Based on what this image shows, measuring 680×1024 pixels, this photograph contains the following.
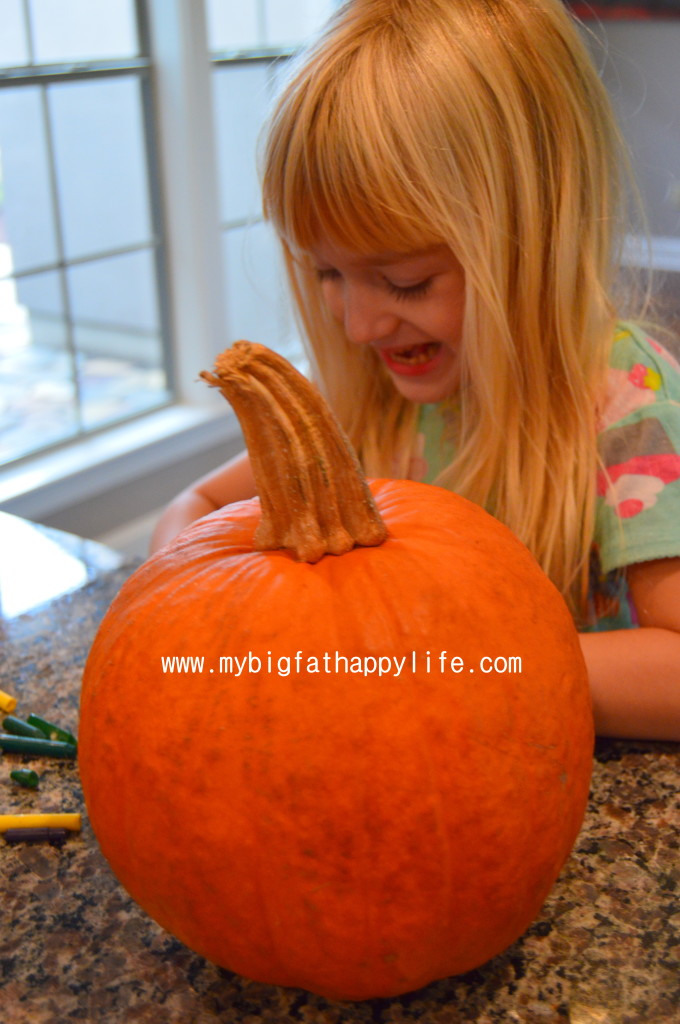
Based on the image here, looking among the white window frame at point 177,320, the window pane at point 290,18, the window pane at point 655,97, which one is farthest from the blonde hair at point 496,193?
the window pane at point 655,97

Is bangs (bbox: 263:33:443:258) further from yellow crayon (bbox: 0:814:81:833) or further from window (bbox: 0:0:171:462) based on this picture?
window (bbox: 0:0:171:462)

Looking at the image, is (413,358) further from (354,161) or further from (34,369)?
(34,369)

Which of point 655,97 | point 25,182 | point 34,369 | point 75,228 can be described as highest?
point 655,97

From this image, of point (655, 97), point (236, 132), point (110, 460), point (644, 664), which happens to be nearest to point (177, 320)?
point (110, 460)

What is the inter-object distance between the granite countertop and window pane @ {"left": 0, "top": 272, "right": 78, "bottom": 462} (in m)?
1.92

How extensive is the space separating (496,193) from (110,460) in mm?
1778

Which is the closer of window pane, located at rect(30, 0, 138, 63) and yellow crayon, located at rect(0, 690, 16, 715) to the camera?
yellow crayon, located at rect(0, 690, 16, 715)

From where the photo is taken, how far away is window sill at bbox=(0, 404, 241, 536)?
7.65 feet

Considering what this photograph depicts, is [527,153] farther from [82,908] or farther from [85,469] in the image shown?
[85,469]

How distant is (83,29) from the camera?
232cm

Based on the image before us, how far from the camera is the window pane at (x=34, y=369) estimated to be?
242 cm

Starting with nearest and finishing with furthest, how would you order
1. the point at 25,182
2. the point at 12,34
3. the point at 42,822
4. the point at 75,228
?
the point at 42,822
the point at 12,34
the point at 25,182
the point at 75,228

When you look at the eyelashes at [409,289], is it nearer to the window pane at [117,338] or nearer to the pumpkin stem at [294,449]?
the pumpkin stem at [294,449]

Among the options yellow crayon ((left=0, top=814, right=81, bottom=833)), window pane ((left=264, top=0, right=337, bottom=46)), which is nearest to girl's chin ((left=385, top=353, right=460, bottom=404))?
yellow crayon ((left=0, top=814, right=81, bottom=833))
